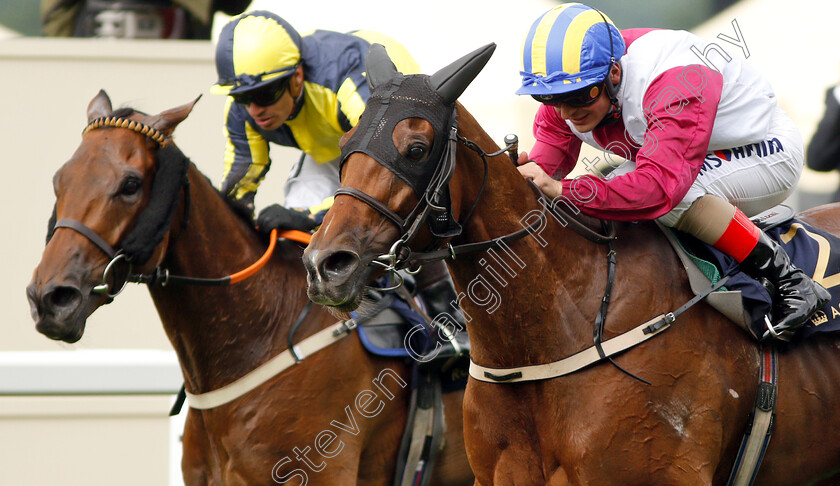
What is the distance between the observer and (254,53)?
3.71 meters

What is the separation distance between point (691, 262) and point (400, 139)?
1.03 meters

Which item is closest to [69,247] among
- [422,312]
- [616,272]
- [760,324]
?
[422,312]

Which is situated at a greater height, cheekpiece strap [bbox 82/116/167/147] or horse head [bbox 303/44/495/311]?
horse head [bbox 303/44/495/311]

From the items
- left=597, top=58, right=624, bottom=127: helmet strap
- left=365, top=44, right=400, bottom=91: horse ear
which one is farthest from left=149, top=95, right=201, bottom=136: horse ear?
left=597, top=58, right=624, bottom=127: helmet strap

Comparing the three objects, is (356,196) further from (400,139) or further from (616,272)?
(616,272)

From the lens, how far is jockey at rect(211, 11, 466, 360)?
12.2 feet

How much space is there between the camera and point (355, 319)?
361 cm

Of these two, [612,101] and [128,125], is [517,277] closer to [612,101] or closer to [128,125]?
[612,101]

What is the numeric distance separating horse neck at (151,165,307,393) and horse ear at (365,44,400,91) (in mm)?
1117

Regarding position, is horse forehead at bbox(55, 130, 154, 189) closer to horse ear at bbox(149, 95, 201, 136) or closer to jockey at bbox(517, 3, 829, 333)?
horse ear at bbox(149, 95, 201, 136)

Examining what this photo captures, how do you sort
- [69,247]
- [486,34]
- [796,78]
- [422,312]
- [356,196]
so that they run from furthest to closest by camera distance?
[796,78] < [486,34] < [422,312] < [69,247] < [356,196]

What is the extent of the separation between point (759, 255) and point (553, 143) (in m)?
0.86

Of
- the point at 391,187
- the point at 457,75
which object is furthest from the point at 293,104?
the point at 391,187

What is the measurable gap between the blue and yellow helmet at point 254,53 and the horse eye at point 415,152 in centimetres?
157
